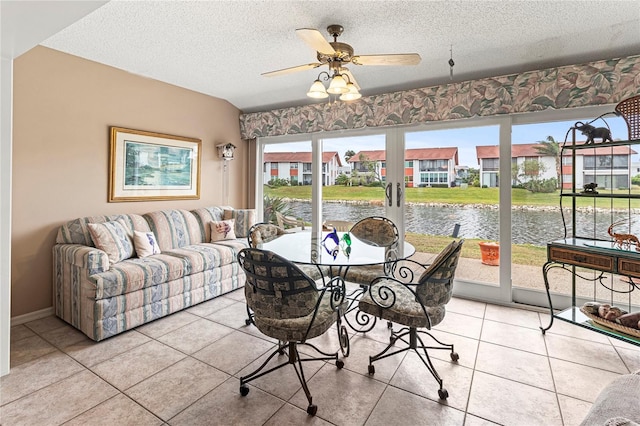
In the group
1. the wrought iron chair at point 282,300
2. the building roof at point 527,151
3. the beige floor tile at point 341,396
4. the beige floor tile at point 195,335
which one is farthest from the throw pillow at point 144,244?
the building roof at point 527,151

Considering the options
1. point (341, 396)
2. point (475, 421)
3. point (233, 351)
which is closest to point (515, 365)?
point (475, 421)

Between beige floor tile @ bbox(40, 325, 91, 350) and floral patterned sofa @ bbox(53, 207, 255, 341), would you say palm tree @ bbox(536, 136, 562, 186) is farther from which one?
beige floor tile @ bbox(40, 325, 91, 350)

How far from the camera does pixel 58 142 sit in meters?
3.21

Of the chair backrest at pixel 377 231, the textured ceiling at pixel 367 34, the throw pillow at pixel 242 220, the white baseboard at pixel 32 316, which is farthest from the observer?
the throw pillow at pixel 242 220

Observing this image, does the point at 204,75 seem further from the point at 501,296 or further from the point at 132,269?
the point at 501,296

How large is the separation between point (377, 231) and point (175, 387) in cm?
226

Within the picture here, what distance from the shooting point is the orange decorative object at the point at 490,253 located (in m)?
3.58

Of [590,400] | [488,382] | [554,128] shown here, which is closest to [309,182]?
[554,128]

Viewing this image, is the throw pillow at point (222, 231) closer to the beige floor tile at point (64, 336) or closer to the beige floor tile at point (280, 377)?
the beige floor tile at point (64, 336)

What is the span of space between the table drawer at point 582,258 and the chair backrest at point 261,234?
2.61 metres

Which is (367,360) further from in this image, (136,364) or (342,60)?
(342,60)

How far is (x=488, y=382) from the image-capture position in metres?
2.13

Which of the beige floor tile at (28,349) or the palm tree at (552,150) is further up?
the palm tree at (552,150)

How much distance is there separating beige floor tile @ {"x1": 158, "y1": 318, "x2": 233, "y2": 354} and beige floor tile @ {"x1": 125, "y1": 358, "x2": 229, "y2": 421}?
24 centimetres
